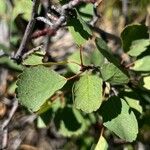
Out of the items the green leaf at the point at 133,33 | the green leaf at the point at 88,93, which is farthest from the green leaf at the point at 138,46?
the green leaf at the point at 88,93

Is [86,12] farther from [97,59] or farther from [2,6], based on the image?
[2,6]

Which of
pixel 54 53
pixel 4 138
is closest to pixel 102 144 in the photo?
pixel 4 138

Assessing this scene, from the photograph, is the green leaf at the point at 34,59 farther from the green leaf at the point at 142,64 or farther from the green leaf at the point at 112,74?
the green leaf at the point at 142,64

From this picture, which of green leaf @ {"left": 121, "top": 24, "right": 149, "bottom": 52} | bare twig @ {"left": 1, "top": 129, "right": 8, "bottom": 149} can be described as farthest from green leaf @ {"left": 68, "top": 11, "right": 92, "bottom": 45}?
bare twig @ {"left": 1, "top": 129, "right": 8, "bottom": 149}

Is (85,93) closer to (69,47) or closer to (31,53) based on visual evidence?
(31,53)

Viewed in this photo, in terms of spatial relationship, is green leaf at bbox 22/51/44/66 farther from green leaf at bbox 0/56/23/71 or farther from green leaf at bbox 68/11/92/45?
green leaf at bbox 0/56/23/71

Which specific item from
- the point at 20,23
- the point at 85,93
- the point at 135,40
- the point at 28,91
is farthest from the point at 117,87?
the point at 20,23
